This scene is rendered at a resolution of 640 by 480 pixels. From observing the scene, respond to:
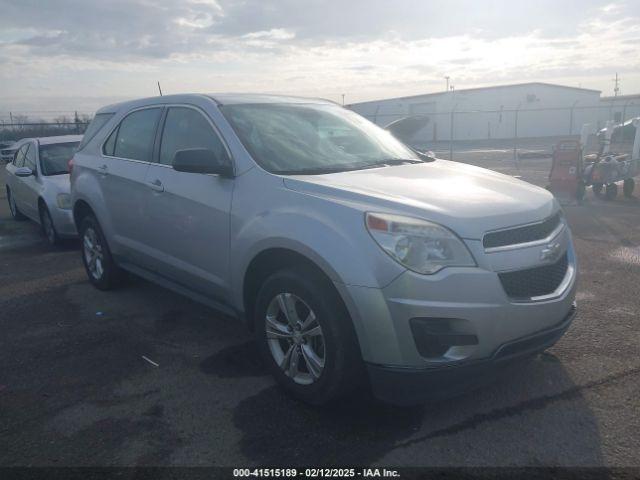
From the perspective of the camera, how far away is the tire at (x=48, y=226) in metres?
8.30

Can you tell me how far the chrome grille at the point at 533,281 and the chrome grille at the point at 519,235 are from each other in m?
0.17

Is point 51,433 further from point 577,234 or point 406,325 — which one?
point 577,234

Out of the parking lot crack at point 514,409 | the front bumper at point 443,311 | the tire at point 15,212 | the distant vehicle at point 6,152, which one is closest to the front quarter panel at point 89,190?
the front bumper at point 443,311

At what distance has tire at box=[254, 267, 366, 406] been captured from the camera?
3170mm

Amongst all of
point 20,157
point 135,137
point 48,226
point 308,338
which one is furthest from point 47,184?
point 308,338

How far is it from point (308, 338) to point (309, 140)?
1592mm

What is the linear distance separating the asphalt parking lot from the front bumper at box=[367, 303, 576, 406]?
0.27m

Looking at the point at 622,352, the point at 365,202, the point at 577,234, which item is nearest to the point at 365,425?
the point at 365,202

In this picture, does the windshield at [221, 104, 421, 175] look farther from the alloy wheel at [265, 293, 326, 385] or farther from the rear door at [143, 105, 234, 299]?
the alloy wheel at [265, 293, 326, 385]

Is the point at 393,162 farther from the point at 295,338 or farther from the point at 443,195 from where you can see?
the point at 295,338

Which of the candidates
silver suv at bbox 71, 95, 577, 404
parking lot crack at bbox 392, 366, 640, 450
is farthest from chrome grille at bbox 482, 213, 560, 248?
parking lot crack at bbox 392, 366, 640, 450

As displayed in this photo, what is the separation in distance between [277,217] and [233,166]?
64 cm

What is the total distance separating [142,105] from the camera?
5.29 meters

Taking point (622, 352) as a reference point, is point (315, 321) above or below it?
above
